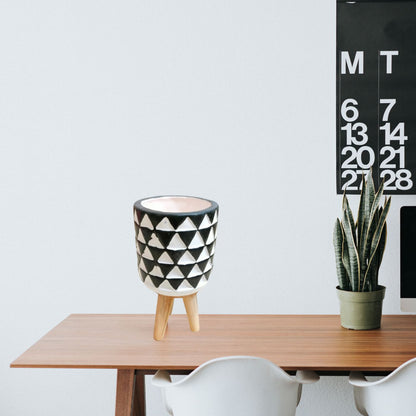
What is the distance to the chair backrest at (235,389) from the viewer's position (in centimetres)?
149

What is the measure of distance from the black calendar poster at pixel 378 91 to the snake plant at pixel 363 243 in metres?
0.34

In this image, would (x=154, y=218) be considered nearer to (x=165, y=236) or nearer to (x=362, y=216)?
(x=165, y=236)

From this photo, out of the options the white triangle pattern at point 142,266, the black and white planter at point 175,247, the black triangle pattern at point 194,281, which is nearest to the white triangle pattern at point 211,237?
the black and white planter at point 175,247

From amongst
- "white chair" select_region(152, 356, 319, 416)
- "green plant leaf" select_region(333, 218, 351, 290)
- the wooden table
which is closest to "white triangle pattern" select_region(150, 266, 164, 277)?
the wooden table

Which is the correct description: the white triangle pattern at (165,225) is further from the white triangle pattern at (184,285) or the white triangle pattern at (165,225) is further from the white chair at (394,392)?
the white chair at (394,392)

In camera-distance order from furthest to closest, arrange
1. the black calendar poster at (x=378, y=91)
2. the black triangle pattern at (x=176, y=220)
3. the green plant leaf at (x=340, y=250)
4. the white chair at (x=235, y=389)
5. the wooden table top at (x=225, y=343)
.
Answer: the black calendar poster at (x=378, y=91) → the green plant leaf at (x=340, y=250) → the black triangle pattern at (x=176, y=220) → the wooden table top at (x=225, y=343) → the white chair at (x=235, y=389)

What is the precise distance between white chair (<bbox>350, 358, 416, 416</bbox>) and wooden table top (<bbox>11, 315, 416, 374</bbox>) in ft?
0.18

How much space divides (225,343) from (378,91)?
3.86 feet

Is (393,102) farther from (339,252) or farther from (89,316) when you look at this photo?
(89,316)

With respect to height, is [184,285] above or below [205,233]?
below

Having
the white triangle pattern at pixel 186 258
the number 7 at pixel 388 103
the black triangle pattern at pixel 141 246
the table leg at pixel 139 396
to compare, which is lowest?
the table leg at pixel 139 396

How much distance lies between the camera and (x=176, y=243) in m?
1.79

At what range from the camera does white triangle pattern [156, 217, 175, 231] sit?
5.84 ft

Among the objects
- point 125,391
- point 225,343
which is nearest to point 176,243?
point 225,343
